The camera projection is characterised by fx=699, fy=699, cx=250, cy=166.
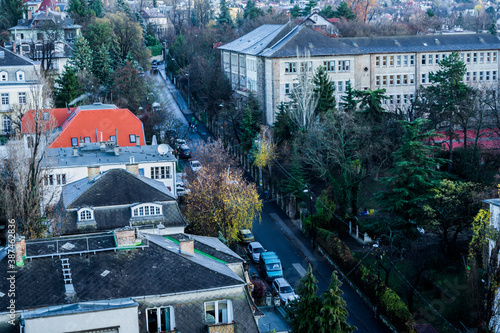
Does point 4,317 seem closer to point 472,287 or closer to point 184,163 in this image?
point 472,287

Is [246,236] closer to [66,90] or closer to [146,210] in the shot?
[146,210]

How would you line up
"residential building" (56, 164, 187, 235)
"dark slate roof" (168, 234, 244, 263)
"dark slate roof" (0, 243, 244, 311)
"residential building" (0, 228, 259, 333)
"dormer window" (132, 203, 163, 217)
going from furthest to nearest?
"dormer window" (132, 203, 163, 217) → "residential building" (56, 164, 187, 235) → "dark slate roof" (168, 234, 244, 263) → "dark slate roof" (0, 243, 244, 311) → "residential building" (0, 228, 259, 333)

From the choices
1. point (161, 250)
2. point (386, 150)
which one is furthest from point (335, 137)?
point (161, 250)

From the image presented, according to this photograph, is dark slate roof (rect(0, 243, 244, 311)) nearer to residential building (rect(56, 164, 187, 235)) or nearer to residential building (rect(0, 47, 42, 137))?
residential building (rect(56, 164, 187, 235))

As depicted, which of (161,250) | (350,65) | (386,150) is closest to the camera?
(161,250)

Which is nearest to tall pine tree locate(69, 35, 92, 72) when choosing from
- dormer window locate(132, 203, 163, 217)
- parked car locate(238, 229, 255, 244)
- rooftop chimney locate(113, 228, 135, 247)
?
parked car locate(238, 229, 255, 244)

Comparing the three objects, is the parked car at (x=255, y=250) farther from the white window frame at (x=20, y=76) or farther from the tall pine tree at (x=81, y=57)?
the tall pine tree at (x=81, y=57)

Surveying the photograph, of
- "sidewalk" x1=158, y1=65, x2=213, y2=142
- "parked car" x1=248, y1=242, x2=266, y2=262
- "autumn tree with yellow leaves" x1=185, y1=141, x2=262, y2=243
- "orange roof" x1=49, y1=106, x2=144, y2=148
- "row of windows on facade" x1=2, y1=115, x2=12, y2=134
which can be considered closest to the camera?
"autumn tree with yellow leaves" x1=185, y1=141, x2=262, y2=243
